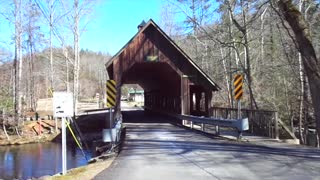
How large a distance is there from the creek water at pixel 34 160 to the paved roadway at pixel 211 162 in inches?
307

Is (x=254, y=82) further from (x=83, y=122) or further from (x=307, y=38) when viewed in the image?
(x=307, y=38)

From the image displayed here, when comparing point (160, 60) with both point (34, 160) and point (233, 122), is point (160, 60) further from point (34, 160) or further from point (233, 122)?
point (233, 122)

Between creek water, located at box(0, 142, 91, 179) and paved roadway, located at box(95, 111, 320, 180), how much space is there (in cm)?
779

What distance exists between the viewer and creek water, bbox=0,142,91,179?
22.3 m

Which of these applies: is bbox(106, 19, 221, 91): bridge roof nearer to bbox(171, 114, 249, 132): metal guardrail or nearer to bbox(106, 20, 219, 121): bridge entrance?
bbox(106, 20, 219, 121): bridge entrance

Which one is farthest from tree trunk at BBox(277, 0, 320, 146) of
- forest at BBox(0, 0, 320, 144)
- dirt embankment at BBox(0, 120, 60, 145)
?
dirt embankment at BBox(0, 120, 60, 145)

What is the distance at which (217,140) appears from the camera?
18172mm

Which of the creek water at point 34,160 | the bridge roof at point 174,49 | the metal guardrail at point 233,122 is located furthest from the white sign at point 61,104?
the bridge roof at point 174,49

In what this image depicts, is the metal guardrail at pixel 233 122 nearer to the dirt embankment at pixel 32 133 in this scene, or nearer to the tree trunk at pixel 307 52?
the tree trunk at pixel 307 52

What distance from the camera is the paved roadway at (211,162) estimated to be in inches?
390

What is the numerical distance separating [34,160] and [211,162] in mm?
18162

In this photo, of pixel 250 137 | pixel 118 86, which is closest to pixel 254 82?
pixel 118 86

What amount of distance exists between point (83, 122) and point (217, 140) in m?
25.2

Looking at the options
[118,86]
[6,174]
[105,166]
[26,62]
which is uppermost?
[26,62]
